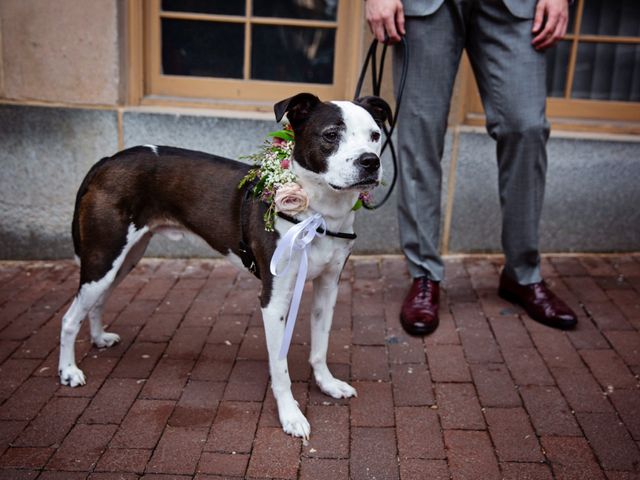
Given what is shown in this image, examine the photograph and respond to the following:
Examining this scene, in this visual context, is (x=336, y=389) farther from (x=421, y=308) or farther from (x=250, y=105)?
(x=250, y=105)

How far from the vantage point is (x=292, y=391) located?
3258 millimetres

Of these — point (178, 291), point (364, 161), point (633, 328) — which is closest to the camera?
point (364, 161)

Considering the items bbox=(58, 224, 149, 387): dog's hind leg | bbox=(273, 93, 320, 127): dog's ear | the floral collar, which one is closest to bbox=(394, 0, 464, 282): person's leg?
the floral collar

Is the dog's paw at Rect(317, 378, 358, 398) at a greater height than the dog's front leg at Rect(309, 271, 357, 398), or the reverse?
the dog's front leg at Rect(309, 271, 357, 398)

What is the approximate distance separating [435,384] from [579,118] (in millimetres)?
2847

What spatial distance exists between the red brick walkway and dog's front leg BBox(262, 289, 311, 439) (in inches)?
2.8

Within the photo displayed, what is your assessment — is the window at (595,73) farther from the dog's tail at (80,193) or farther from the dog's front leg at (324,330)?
the dog's tail at (80,193)

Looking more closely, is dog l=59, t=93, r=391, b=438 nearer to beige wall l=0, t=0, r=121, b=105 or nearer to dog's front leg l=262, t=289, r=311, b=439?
dog's front leg l=262, t=289, r=311, b=439

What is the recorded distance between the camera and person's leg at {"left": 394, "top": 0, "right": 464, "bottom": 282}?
148 inches

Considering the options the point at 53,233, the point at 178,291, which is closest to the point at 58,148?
the point at 53,233

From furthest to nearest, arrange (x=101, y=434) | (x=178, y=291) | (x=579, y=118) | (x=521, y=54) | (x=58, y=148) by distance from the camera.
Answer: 1. (x=579, y=118)
2. (x=58, y=148)
3. (x=178, y=291)
4. (x=521, y=54)
5. (x=101, y=434)

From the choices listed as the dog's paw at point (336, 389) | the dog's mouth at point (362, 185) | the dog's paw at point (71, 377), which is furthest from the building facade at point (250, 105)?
the dog's mouth at point (362, 185)

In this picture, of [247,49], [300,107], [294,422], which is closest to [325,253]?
[300,107]

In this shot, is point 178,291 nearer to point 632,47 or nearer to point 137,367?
point 137,367
